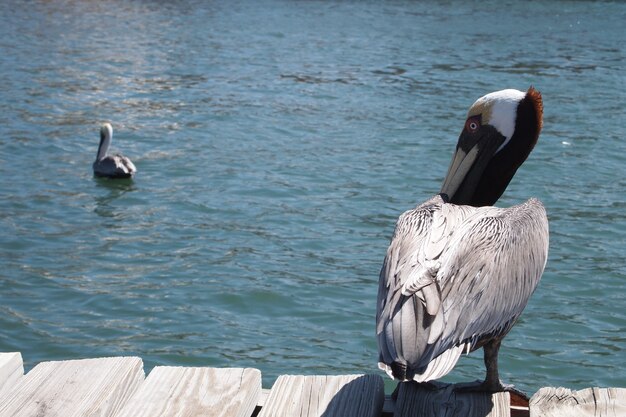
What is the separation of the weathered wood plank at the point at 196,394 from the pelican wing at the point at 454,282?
0.35 meters

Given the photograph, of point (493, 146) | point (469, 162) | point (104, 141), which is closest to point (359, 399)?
point (469, 162)

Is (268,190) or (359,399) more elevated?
(359,399)

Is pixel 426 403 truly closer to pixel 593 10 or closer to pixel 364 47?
pixel 364 47

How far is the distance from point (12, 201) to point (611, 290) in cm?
496

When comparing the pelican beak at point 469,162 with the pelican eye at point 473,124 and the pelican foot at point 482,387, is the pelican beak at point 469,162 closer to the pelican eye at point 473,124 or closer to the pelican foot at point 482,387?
the pelican eye at point 473,124

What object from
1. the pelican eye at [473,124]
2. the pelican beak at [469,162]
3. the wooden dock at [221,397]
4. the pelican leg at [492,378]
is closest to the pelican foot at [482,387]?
the pelican leg at [492,378]

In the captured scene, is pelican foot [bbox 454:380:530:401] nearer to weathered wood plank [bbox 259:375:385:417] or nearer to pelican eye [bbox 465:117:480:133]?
weathered wood plank [bbox 259:375:385:417]

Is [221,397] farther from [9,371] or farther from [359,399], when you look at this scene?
[9,371]

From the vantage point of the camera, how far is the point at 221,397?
2.45 meters

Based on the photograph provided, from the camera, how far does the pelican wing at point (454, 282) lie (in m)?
2.62

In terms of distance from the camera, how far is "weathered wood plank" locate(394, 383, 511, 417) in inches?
99.0

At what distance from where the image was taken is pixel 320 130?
11.6m

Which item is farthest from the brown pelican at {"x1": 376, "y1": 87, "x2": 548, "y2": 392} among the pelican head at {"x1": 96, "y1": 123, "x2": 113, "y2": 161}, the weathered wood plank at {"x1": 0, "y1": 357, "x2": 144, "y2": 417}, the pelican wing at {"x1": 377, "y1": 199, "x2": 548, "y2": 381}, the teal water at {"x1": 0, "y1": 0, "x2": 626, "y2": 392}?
the pelican head at {"x1": 96, "y1": 123, "x2": 113, "y2": 161}

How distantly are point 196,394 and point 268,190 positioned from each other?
6.80 metres
